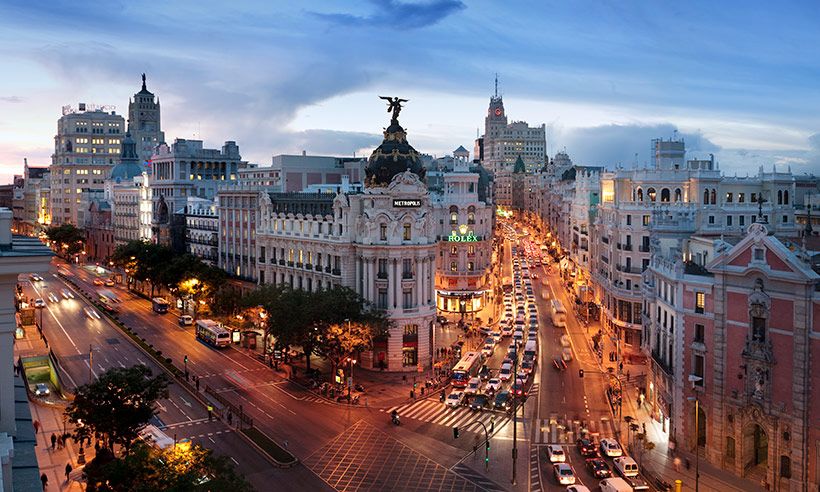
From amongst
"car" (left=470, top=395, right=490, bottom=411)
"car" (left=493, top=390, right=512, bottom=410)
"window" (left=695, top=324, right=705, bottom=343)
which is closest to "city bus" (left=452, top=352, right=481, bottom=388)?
"car" (left=470, top=395, right=490, bottom=411)

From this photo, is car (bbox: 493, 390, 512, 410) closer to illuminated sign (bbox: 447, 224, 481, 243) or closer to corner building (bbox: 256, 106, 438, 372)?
corner building (bbox: 256, 106, 438, 372)

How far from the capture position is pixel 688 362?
67250 mm

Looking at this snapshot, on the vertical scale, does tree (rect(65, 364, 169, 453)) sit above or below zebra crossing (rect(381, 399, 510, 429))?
above

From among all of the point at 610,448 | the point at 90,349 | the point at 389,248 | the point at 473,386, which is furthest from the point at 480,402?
the point at 90,349

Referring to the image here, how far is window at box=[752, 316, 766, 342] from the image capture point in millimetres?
60562

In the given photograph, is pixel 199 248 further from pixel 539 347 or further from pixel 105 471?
pixel 105 471

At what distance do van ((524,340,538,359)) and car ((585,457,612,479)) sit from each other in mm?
38082

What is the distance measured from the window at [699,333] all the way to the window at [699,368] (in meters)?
1.50

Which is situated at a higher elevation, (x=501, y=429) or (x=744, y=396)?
(x=744, y=396)

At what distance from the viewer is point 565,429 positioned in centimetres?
7200

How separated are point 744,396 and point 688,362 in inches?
264

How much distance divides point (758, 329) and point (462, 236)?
85109mm

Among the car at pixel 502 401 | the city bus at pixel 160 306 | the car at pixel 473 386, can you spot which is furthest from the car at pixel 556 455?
the city bus at pixel 160 306

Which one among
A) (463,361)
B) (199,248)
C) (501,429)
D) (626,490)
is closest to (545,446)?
(501,429)
